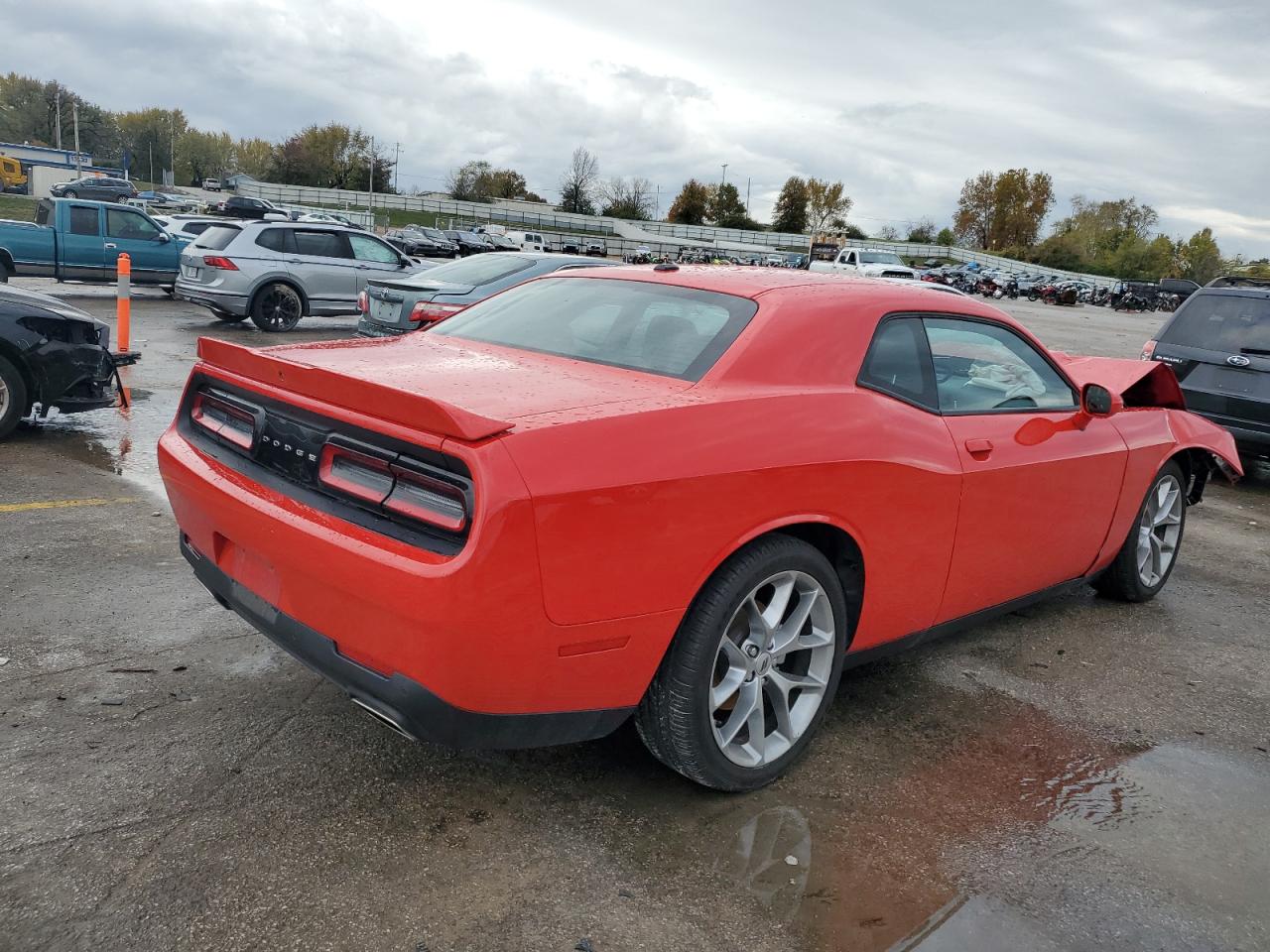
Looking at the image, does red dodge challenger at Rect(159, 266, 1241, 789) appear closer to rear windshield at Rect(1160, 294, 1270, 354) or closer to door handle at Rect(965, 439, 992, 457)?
door handle at Rect(965, 439, 992, 457)

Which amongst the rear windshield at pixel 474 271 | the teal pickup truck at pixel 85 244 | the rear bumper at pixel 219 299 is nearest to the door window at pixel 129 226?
the teal pickup truck at pixel 85 244

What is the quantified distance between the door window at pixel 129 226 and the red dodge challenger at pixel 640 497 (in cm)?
1516

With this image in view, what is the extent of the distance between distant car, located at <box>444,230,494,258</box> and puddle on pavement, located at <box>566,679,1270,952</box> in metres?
48.2

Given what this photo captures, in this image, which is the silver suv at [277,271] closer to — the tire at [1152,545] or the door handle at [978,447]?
the tire at [1152,545]

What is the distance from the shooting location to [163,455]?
130 inches

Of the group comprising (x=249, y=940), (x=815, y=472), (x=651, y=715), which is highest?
(x=815, y=472)

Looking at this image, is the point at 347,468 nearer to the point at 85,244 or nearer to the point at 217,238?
the point at 217,238

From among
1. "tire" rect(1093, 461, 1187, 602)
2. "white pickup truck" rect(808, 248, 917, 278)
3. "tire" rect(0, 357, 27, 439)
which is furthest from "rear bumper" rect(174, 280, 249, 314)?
"white pickup truck" rect(808, 248, 917, 278)

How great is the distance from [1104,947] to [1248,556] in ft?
15.9

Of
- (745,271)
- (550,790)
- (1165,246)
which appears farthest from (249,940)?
(1165,246)

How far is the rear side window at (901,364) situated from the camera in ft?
11.1

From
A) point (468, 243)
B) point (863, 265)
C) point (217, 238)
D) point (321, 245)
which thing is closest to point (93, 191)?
point (468, 243)

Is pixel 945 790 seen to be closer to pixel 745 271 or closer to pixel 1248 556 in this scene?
pixel 745 271

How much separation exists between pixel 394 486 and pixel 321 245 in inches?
508
